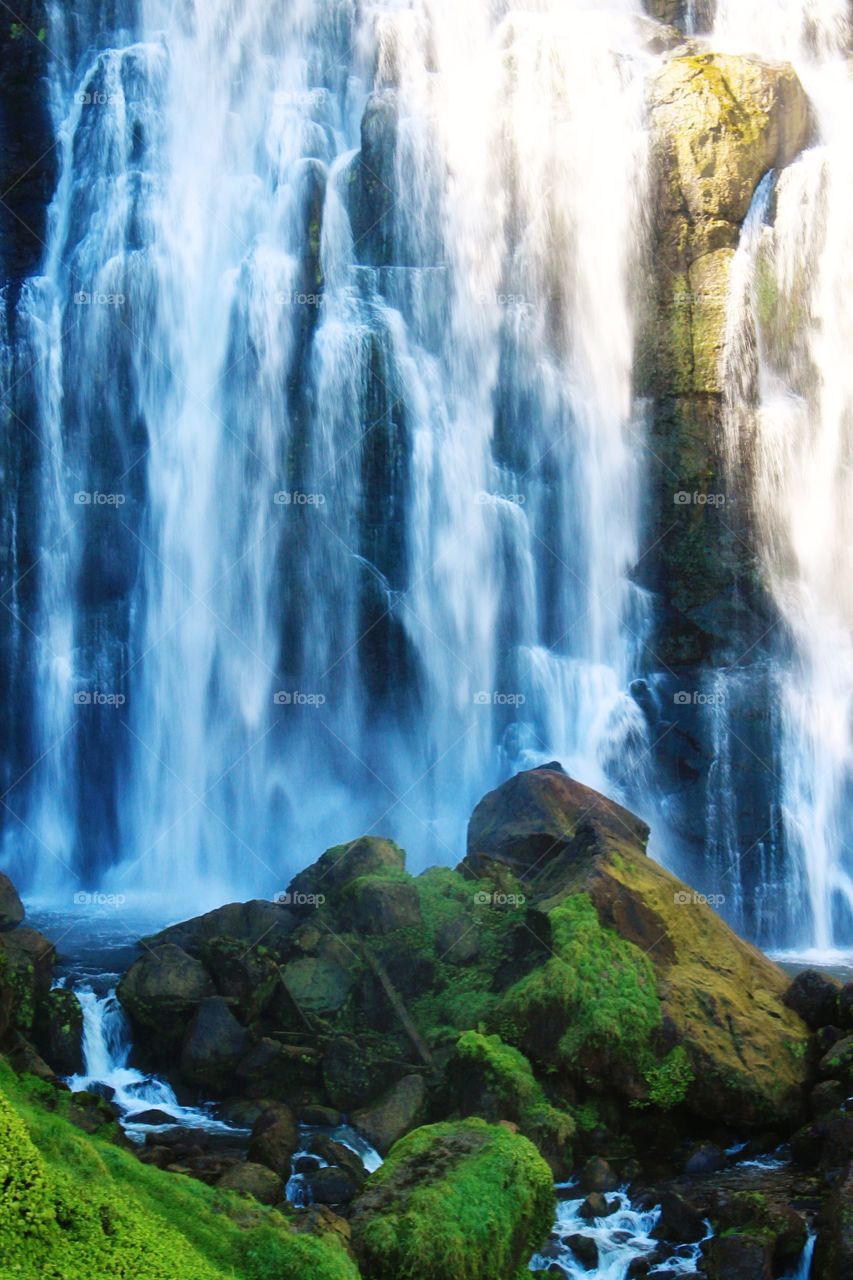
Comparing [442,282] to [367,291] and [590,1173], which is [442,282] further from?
[590,1173]

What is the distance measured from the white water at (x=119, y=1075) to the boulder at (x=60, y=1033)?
4.8 inches

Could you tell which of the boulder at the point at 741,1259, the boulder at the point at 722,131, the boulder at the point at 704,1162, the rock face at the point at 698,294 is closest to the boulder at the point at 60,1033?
the boulder at the point at 704,1162

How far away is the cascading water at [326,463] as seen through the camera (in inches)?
835

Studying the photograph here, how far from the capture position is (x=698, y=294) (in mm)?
23281

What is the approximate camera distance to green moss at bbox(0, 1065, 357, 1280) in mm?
5645

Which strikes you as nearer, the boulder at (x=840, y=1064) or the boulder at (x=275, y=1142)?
the boulder at (x=275, y=1142)

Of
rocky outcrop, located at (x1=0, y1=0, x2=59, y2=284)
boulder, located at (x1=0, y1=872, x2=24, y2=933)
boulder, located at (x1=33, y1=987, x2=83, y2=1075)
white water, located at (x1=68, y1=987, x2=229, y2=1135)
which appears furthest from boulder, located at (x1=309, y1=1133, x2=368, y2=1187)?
rocky outcrop, located at (x1=0, y1=0, x2=59, y2=284)

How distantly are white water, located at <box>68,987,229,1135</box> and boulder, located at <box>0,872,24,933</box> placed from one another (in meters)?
1.24

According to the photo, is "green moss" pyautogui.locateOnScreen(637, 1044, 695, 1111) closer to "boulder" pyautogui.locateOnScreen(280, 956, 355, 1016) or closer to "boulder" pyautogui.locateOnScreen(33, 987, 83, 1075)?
"boulder" pyautogui.locateOnScreen(280, 956, 355, 1016)

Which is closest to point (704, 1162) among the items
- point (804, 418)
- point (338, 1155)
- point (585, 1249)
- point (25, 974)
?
point (585, 1249)

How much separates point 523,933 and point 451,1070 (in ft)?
5.81

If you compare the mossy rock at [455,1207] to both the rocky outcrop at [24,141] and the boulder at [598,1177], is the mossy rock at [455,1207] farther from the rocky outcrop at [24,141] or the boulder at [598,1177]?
the rocky outcrop at [24,141]

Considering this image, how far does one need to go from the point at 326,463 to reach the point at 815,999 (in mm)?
13061

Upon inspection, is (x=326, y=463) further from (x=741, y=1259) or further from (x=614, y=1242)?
(x=741, y=1259)
